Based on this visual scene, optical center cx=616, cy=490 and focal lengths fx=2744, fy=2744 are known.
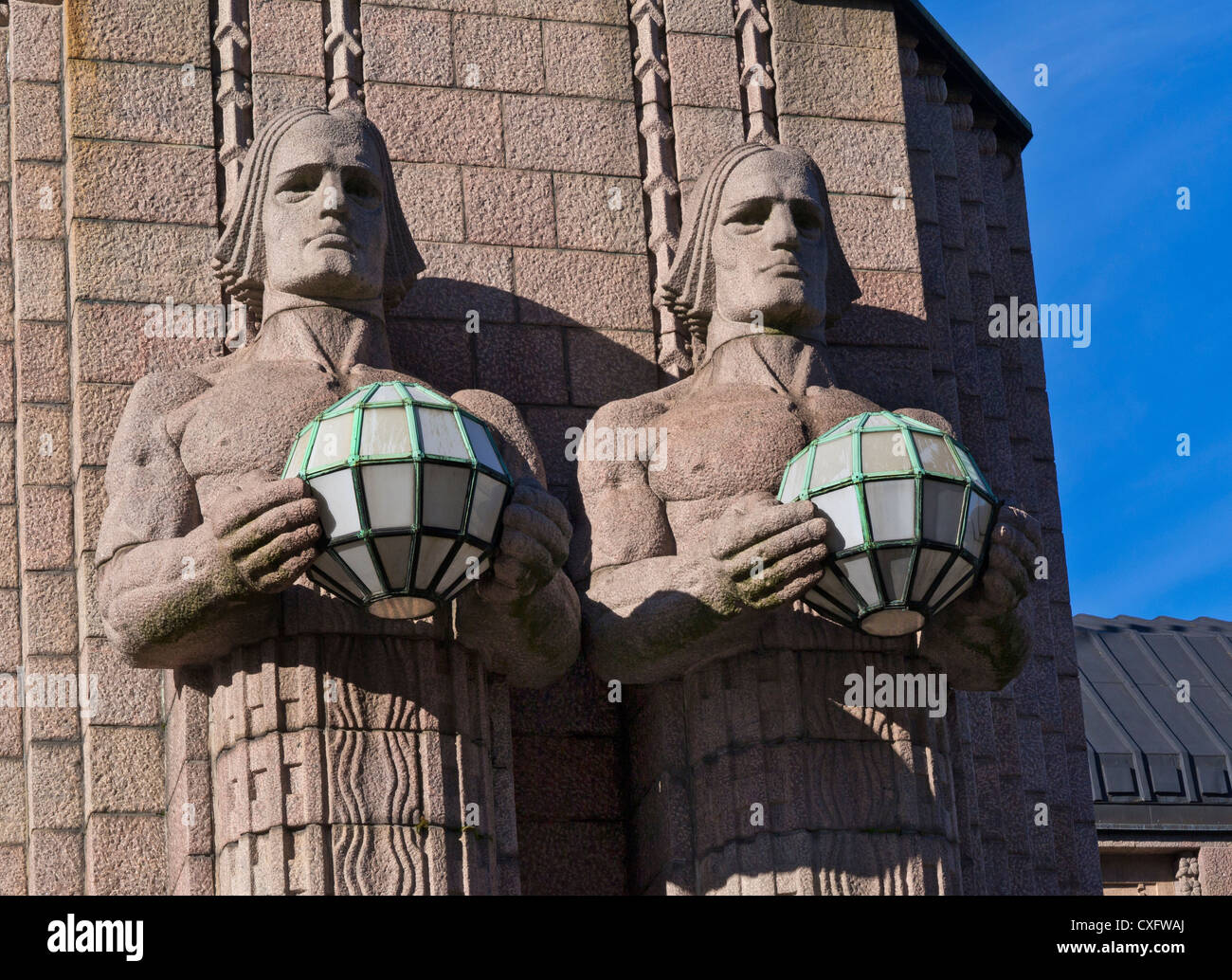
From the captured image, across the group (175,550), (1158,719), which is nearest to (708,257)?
(175,550)

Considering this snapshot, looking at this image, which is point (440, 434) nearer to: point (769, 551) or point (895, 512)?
point (769, 551)

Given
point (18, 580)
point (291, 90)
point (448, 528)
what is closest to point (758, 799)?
point (448, 528)

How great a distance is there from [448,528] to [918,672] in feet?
7.52

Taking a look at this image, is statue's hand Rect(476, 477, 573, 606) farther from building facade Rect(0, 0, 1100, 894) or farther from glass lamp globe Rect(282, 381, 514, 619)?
building facade Rect(0, 0, 1100, 894)

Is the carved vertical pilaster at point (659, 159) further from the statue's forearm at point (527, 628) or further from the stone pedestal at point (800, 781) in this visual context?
the statue's forearm at point (527, 628)

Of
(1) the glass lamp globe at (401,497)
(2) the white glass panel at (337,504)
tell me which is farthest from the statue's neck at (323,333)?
(2) the white glass panel at (337,504)

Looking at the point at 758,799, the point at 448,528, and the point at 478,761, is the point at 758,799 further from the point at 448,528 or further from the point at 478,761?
the point at 448,528

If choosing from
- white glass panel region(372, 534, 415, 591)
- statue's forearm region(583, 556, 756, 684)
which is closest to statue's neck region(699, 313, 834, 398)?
statue's forearm region(583, 556, 756, 684)

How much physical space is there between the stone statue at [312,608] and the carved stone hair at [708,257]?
1149 mm

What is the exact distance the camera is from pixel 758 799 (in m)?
10.6

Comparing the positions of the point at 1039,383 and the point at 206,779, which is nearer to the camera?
the point at 206,779

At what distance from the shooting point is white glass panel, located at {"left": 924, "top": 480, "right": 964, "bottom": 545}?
9.92 metres

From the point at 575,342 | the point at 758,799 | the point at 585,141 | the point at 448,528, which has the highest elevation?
the point at 585,141

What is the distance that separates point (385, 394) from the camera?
988 centimetres
